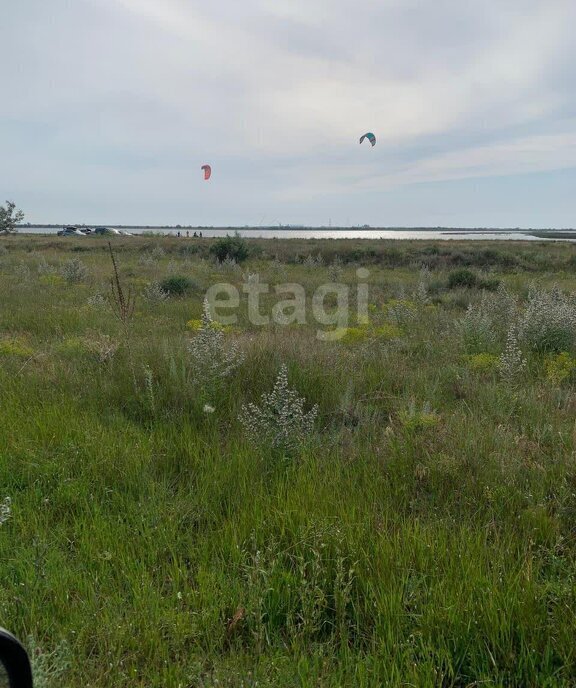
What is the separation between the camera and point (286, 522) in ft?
8.36

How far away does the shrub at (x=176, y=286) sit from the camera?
12.8m

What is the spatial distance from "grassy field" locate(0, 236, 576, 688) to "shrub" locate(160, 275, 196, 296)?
7.27 m

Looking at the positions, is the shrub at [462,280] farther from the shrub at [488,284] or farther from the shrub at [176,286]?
the shrub at [176,286]

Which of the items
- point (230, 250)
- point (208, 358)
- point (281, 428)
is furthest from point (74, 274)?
point (230, 250)

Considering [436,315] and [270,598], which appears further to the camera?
[436,315]

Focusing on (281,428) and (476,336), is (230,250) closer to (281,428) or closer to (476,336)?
(476,336)

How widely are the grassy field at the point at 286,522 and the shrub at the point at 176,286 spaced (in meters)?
7.27

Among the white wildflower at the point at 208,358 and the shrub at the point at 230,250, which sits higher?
the shrub at the point at 230,250

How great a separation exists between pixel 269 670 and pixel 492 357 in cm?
487

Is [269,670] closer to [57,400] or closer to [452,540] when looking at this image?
[452,540]

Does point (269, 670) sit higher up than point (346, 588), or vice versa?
point (346, 588)

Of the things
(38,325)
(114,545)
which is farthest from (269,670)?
(38,325)

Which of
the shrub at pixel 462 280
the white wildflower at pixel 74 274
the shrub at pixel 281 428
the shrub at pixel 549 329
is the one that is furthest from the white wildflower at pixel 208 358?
the shrub at pixel 462 280

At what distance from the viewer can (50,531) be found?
2.55 m
